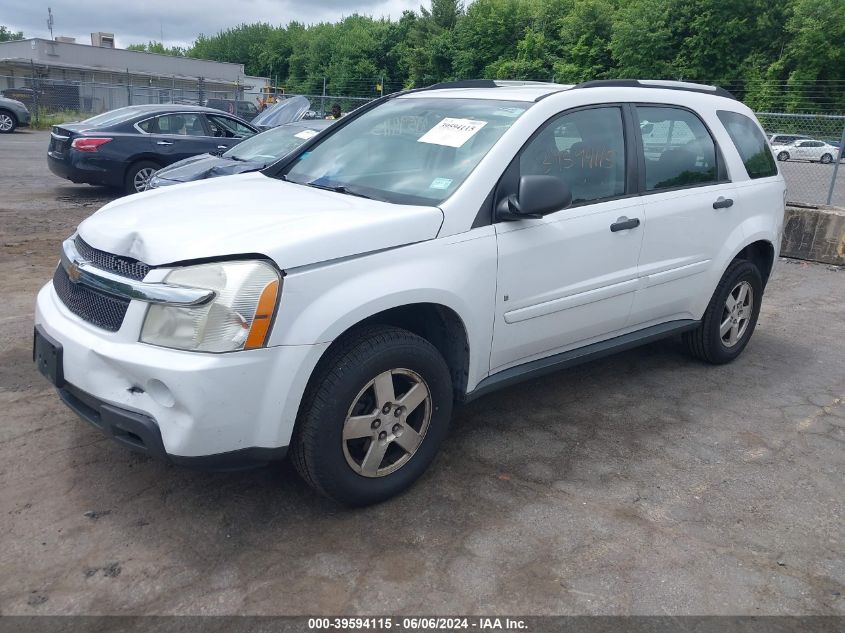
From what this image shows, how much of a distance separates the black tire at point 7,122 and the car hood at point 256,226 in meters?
23.5

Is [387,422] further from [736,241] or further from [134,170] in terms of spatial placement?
[134,170]

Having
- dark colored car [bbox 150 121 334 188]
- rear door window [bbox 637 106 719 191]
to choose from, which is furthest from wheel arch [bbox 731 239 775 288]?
dark colored car [bbox 150 121 334 188]

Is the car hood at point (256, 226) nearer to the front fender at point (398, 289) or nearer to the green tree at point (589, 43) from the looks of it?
the front fender at point (398, 289)

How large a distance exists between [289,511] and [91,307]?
118 cm

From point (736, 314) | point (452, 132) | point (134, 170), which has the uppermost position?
point (452, 132)

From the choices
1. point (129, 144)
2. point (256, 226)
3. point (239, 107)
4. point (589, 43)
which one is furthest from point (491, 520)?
point (589, 43)

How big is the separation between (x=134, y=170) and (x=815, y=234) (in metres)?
9.53

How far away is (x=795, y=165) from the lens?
11250mm

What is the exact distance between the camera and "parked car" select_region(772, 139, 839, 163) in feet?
36.0

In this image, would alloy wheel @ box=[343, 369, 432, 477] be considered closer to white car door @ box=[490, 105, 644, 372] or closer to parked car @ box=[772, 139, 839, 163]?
white car door @ box=[490, 105, 644, 372]

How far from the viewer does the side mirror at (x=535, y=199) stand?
332cm

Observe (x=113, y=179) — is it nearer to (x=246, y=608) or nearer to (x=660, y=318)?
(x=660, y=318)

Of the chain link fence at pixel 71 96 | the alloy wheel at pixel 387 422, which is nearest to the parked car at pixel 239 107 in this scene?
the chain link fence at pixel 71 96

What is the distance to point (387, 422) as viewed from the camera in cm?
314
